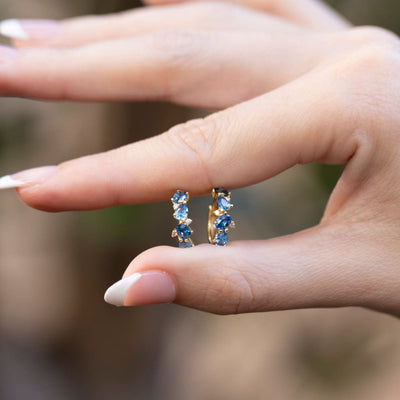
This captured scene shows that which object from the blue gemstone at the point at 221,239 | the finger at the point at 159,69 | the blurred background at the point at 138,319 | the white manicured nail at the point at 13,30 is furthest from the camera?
the blurred background at the point at 138,319

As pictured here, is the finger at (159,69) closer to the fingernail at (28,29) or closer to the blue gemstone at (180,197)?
the fingernail at (28,29)

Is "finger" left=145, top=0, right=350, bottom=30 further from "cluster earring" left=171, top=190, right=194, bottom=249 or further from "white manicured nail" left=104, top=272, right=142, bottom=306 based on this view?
"white manicured nail" left=104, top=272, right=142, bottom=306

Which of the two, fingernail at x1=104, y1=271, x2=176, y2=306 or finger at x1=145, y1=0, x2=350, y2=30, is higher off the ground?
finger at x1=145, y1=0, x2=350, y2=30

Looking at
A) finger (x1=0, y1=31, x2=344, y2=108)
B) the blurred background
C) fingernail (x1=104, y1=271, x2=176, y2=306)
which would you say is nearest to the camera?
fingernail (x1=104, y1=271, x2=176, y2=306)

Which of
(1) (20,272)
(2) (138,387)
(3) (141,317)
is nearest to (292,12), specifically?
(3) (141,317)


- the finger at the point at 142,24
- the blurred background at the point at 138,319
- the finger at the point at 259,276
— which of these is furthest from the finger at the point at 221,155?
the blurred background at the point at 138,319

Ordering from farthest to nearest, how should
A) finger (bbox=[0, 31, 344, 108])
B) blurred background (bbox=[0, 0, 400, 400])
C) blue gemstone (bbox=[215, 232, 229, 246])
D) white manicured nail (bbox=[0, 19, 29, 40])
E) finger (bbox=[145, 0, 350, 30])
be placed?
blurred background (bbox=[0, 0, 400, 400]), finger (bbox=[145, 0, 350, 30]), white manicured nail (bbox=[0, 19, 29, 40]), finger (bbox=[0, 31, 344, 108]), blue gemstone (bbox=[215, 232, 229, 246])

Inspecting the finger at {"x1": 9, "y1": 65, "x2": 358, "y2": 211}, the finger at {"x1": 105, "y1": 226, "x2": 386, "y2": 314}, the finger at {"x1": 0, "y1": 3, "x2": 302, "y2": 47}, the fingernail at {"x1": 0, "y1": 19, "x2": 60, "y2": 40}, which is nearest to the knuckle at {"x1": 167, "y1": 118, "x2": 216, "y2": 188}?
the finger at {"x1": 9, "y1": 65, "x2": 358, "y2": 211}
